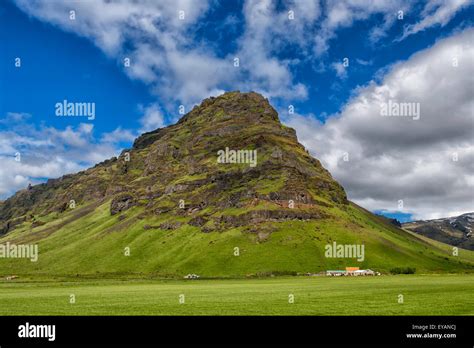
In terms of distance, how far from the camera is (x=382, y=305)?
45.6 m
